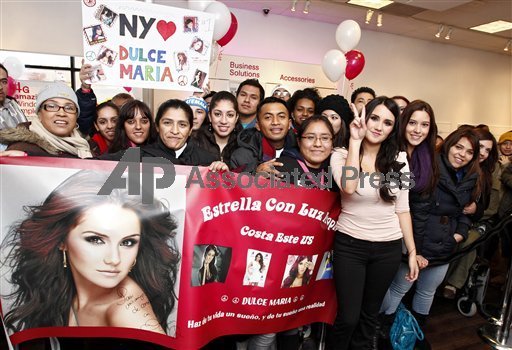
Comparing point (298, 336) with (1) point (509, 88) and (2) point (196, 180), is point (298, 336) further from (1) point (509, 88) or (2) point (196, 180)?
(1) point (509, 88)

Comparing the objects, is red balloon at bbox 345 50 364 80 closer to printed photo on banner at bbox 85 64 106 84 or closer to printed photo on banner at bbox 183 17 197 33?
printed photo on banner at bbox 183 17 197 33

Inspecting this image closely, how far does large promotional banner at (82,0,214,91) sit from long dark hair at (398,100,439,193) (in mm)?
1370

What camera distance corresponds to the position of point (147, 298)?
1.80m

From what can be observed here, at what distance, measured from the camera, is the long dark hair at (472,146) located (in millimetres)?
2561

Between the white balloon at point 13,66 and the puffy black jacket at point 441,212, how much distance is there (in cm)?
500

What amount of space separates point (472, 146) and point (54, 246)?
8.99 feet

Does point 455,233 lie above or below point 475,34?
below

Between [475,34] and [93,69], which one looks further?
[475,34]

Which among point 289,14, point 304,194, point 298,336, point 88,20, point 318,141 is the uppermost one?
point 289,14

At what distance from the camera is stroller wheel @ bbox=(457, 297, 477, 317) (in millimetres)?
3281

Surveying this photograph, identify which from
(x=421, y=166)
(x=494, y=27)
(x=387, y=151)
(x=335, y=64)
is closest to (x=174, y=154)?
(x=387, y=151)

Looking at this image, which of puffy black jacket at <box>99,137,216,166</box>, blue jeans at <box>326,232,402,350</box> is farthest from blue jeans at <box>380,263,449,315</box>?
puffy black jacket at <box>99,137,216,166</box>

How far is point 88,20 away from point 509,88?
1157 centimetres

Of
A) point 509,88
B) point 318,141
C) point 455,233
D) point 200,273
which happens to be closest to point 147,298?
point 200,273
